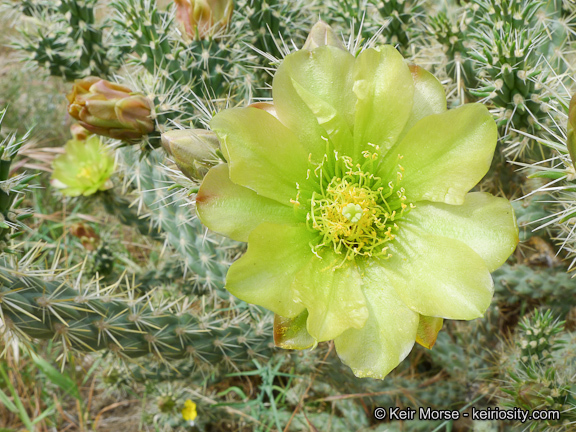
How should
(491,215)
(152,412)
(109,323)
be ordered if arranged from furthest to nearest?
1. (152,412)
2. (109,323)
3. (491,215)

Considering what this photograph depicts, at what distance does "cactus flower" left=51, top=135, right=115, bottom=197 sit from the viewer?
2.28 metres

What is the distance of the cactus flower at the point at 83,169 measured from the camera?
7.48ft

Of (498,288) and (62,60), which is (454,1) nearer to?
(498,288)

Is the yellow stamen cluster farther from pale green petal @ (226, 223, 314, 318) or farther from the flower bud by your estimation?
the flower bud

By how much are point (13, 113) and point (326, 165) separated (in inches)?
110

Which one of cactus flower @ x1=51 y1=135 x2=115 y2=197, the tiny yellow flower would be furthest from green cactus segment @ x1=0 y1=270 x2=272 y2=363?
cactus flower @ x1=51 y1=135 x2=115 y2=197

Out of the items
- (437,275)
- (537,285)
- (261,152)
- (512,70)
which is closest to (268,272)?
(261,152)

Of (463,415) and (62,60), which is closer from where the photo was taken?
(463,415)

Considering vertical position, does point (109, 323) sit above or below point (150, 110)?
below

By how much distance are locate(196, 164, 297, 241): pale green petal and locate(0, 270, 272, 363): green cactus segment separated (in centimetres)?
57

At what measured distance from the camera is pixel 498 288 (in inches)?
74.0

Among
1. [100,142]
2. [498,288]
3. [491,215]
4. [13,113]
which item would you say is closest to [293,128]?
[491,215]

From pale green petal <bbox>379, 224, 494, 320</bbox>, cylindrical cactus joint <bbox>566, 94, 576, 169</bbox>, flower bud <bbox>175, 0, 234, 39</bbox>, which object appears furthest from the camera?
flower bud <bbox>175, 0, 234, 39</bbox>

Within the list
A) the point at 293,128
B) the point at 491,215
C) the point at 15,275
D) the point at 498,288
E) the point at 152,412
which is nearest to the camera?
the point at 491,215
